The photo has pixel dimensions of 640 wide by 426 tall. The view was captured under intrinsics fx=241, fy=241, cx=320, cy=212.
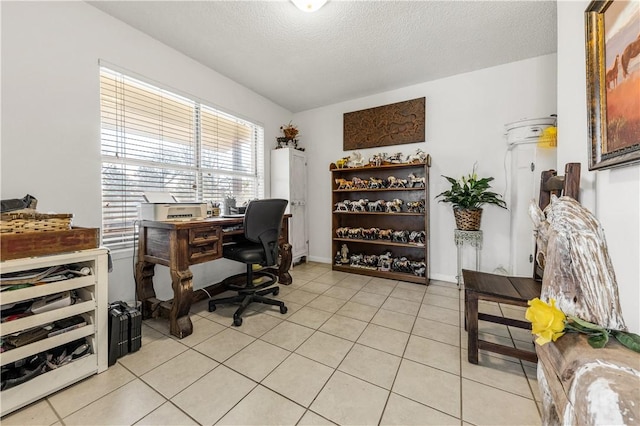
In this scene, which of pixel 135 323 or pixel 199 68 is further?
pixel 199 68

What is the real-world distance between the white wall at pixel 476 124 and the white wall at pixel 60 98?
9.60ft

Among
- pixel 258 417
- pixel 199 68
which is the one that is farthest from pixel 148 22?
pixel 258 417

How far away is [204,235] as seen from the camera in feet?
6.42

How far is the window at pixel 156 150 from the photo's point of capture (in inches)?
80.5

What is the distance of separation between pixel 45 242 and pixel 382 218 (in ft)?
10.4

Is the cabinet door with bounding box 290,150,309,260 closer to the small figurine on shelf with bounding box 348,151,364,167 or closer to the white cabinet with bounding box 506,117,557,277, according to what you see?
the small figurine on shelf with bounding box 348,151,364,167

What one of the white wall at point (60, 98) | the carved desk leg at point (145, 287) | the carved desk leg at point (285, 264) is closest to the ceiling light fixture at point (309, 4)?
the white wall at point (60, 98)

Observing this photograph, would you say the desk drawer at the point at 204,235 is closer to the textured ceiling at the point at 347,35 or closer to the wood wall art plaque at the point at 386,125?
the textured ceiling at the point at 347,35

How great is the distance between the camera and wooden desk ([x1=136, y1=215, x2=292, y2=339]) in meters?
1.79

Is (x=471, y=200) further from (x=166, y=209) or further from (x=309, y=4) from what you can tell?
(x=166, y=209)

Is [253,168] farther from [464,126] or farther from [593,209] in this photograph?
[593,209]

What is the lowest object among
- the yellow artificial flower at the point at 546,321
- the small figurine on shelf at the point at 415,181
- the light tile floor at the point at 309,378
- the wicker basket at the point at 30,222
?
the light tile floor at the point at 309,378

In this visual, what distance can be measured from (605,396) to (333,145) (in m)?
3.60

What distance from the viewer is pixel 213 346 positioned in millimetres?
1692
